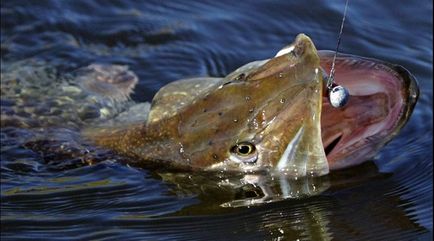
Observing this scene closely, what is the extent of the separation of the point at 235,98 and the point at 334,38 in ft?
8.04

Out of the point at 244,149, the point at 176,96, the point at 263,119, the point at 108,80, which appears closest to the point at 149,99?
the point at 108,80

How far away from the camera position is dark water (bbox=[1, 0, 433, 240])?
4.80 m

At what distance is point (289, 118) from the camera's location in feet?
15.4

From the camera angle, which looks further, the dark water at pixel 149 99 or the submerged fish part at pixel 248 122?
the dark water at pixel 149 99

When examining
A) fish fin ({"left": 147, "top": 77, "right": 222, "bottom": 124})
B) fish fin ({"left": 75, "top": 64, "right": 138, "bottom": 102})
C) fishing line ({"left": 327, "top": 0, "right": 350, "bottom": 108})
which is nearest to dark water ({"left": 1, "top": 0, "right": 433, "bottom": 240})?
fish fin ({"left": 75, "top": 64, "right": 138, "bottom": 102})

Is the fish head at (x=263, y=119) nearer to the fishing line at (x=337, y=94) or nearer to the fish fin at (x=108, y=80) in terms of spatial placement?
the fishing line at (x=337, y=94)

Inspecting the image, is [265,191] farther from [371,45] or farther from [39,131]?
[371,45]

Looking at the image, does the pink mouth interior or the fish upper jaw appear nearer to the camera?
the fish upper jaw

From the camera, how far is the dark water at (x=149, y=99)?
4.80m

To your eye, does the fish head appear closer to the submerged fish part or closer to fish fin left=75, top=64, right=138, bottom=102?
the submerged fish part

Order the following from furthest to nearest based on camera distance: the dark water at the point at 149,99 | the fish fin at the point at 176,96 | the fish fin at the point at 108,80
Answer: the fish fin at the point at 108,80, the fish fin at the point at 176,96, the dark water at the point at 149,99

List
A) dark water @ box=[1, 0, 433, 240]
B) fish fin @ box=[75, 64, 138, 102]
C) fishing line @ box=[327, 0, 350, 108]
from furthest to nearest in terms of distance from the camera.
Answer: fish fin @ box=[75, 64, 138, 102] → dark water @ box=[1, 0, 433, 240] → fishing line @ box=[327, 0, 350, 108]

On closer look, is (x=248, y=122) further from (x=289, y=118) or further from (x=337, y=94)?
(x=337, y=94)

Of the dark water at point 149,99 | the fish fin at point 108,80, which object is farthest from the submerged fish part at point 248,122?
the fish fin at point 108,80
